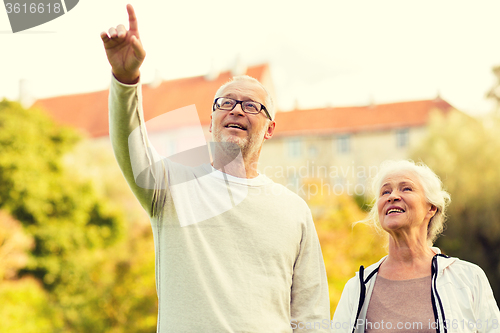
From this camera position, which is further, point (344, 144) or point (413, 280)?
point (344, 144)

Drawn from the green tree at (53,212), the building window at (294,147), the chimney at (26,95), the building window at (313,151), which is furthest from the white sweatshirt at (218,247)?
the chimney at (26,95)

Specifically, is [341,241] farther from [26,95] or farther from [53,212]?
[26,95]

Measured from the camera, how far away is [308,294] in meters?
1.94

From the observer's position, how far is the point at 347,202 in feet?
55.8

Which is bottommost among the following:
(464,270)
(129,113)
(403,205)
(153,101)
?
(153,101)

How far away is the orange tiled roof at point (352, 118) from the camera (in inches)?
1253

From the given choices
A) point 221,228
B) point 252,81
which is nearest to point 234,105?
point 252,81

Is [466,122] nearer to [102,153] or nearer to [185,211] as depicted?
[185,211]

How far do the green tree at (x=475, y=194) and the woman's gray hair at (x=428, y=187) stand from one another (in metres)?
Answer: 14.5

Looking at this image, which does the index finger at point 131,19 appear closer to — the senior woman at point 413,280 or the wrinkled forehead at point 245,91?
the wrinkled forehead at point 245,91

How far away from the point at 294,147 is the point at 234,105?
28604 millimetres

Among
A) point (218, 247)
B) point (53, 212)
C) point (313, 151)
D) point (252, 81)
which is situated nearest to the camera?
point (218, 247)

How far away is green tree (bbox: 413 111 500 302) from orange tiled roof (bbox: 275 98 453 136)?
14.7 metres

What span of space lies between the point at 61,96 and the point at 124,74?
49.6m
